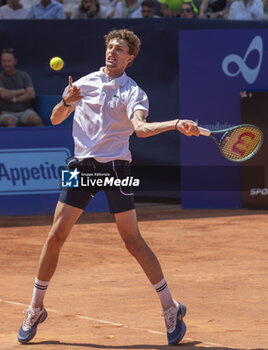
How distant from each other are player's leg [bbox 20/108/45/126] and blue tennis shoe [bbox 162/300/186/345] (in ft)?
22.1

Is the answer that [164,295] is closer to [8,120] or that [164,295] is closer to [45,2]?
[8,120]

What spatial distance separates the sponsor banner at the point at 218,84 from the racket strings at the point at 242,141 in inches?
265

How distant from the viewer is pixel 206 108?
12.1 meters

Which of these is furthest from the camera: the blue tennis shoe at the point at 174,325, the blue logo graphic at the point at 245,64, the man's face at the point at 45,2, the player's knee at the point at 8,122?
the man's face at the point at 45,2

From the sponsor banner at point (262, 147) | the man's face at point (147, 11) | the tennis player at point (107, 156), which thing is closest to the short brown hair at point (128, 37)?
the tennis player at point (107, 156)

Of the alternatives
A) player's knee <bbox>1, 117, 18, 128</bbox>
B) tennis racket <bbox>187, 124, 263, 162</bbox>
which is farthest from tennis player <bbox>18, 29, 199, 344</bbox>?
player's knee <bbox>1, 117, 18, 128</bbox>

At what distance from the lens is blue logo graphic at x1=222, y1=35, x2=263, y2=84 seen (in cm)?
1202

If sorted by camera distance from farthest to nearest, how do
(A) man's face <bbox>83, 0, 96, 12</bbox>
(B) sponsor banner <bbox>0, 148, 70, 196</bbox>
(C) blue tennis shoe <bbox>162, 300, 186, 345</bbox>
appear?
(A) man's face <bbox>83, 0, 96, 12</bbox> → (B) sponsor banner <bbox>0, 148, 70, 196</bbox> → (C) blue tennis shoe <bbox>162, 300, 186, 345</bbox>

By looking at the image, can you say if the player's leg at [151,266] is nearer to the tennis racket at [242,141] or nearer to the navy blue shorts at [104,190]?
the navy blue shorts at [104,190]

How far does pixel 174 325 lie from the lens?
5195 mm

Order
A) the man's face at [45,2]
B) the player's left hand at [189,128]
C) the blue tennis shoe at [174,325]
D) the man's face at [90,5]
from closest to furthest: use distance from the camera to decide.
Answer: the player's left hand at [189,128] < the blue tennis shoe at [174,325] < the man's face at [45,2] < the man's face at [90,5]

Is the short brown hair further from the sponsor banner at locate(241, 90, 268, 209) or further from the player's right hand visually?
the sponsor banner at locate(241, 90, 268, 209)

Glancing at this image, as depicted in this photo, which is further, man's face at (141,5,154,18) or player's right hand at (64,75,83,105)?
man's face at (141,5,154,18)

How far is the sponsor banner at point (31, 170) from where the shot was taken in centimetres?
1126
